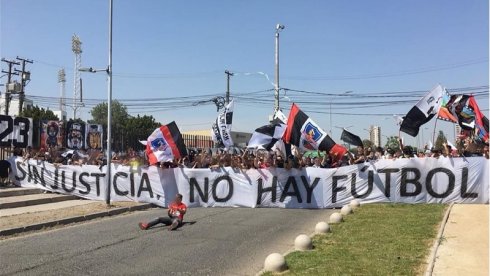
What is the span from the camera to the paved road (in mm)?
8281

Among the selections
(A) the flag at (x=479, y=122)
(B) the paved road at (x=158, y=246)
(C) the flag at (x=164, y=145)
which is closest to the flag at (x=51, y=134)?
(C) the flag at (x=164, y=145)

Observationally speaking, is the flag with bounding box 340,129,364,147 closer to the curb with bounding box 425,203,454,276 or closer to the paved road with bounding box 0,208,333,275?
the paved road with bounding box 0,208,333,275


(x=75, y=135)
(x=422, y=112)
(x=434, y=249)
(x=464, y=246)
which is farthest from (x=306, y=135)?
(x=75, y=135)

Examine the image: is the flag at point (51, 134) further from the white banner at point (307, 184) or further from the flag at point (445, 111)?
the flag at point (445, 111)

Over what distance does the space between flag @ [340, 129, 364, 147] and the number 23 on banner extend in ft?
46.7

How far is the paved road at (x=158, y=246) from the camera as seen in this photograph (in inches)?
326

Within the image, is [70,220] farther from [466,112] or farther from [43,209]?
[466,112]

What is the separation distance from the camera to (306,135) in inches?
675

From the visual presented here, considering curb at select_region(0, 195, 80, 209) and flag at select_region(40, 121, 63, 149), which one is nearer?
curb at select_region(0, 195, 80, 209)

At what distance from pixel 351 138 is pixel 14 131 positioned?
48.5 ft

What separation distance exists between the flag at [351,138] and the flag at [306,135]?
1.63 meters

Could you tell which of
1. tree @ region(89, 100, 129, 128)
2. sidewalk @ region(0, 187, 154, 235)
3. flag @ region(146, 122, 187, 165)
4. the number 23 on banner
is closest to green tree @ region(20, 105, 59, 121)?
tree @ region(89, 100, 129, 128)

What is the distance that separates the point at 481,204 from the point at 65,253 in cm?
1219

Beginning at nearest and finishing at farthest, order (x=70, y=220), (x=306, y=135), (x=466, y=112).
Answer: (x=70, y=220)
(x=306, y=135)
(x=466, y=112)
